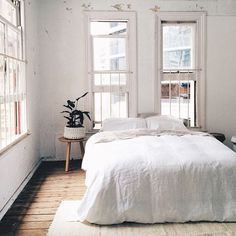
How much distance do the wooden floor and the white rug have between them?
0.51 ft

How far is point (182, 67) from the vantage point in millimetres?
5336

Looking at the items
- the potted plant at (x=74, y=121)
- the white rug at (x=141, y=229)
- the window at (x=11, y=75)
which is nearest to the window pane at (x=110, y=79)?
the potted plant at (x=74, y=121)

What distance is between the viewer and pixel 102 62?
17.4 feet

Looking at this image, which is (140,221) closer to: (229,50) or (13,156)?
(13,156)

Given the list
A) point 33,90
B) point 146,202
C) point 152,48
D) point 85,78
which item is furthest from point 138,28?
point 146,202

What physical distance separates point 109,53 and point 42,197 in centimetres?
259

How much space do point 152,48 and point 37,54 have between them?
69.3 inches

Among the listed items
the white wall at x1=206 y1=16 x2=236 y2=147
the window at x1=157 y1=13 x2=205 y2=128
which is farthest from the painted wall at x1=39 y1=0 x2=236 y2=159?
the window at x1=157 y1=13 x2=205 y2=128

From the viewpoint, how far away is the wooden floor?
2871 mm

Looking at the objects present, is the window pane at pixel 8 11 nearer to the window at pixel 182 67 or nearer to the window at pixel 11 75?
the window at pixel 11 75

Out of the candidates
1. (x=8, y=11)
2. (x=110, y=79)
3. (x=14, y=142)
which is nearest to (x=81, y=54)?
(x=110, y=79)

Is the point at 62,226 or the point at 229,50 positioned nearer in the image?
the point at 62,226

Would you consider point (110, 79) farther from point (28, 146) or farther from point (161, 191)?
point (161, 191)

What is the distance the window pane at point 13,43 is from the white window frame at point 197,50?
7.11 feet
